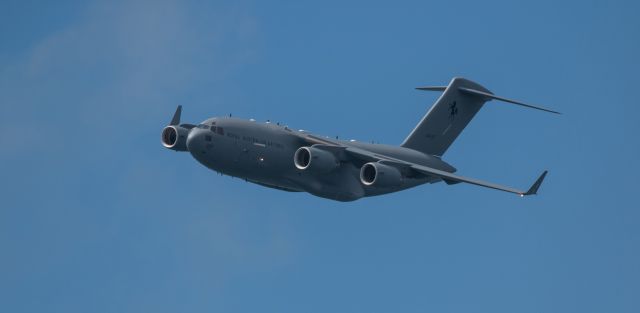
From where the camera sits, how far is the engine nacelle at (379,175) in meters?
41.3

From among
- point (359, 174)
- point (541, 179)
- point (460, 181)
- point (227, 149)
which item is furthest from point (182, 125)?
point (541, 179)

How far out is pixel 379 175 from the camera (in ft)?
136

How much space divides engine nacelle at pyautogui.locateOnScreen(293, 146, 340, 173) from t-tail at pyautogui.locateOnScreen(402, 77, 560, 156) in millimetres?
5286

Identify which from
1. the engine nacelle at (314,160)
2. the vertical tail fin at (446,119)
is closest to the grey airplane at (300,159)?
the engine nacelle at (314,160)

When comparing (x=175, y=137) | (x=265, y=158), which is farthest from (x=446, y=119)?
(x=175, y=137)

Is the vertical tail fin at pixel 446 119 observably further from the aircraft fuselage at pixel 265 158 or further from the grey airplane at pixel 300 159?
the aircraft fuselage at pixel 265 158

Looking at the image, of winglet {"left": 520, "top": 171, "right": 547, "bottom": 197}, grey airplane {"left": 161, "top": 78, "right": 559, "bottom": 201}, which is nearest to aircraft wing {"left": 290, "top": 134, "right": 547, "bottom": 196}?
grey airplane {"left": 161, "top": 78, "right": 559, "bottom": 201}

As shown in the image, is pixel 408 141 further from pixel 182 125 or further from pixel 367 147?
pixel 182 125

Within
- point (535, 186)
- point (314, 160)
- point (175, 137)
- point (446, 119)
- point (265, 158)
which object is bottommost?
point (535, 186)

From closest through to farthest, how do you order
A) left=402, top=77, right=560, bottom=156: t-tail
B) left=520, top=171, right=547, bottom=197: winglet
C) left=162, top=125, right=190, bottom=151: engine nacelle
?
1. left=520, top=171, right=547, bottom=197: winglet
2. left=162, top=125, right=190, bottom=151: engine nacelle
3. left=402, top=77, right=560, bottom=156: t-tail

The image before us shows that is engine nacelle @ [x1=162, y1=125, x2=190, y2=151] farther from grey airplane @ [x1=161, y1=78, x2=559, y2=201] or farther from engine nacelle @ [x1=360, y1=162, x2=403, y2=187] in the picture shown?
engine nacelle @ [x1=360, y1=162, x2=403, y2=187]

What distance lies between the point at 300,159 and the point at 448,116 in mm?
7643

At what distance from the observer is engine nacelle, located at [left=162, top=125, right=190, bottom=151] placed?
42531 millimetres

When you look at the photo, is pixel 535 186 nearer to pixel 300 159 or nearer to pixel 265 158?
pixel 300 159
